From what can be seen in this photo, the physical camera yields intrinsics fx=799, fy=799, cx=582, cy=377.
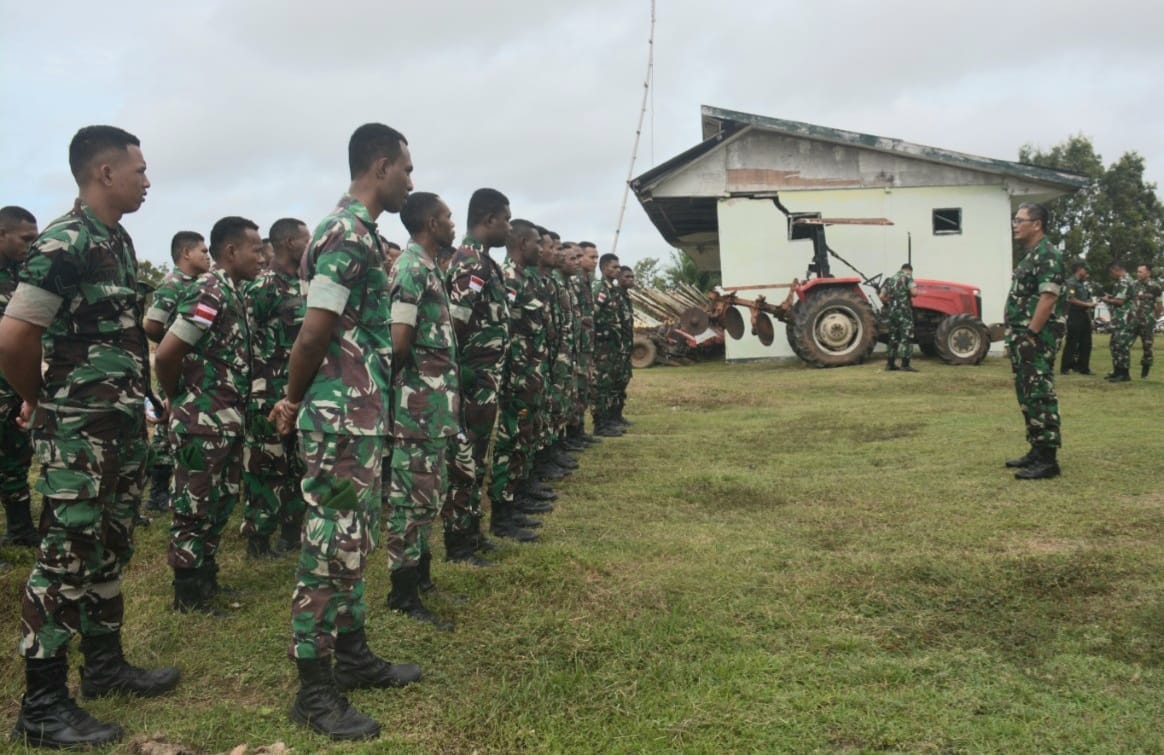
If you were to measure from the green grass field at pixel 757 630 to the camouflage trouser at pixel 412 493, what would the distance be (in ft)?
1.06

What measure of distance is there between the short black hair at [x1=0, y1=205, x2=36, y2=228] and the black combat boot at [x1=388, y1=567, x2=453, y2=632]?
10.5ft

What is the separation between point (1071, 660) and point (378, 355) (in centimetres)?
278

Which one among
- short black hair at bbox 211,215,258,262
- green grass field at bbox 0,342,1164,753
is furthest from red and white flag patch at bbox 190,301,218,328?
green grass field at bbox 0,342,1164,753

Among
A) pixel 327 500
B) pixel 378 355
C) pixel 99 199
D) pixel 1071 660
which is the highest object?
pixel 99 199

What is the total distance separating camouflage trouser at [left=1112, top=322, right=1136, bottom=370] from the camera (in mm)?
11883

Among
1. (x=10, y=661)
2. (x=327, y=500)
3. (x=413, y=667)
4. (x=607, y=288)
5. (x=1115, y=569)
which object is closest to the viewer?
(x=327, y=500)

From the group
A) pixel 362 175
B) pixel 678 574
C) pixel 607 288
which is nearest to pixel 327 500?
pixel 362 175

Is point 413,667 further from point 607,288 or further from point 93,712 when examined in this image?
point 607,288

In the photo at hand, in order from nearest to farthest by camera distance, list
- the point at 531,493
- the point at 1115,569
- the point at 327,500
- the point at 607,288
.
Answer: the point at 327,500, the point at 1115,569, the point at 531,493, the point at 607,288

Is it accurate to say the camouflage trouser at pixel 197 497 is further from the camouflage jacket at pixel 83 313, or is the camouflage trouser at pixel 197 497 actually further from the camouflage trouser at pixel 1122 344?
the camouflage trouser at pixel 1122 344

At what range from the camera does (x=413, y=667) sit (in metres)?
3.00

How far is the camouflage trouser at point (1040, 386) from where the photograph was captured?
19.0 ft

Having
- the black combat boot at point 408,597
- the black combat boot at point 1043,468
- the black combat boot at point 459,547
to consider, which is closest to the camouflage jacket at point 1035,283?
the black combat boot at point 1043,468

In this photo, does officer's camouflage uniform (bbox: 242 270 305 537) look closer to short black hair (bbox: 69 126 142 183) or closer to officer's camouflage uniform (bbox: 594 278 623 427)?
short black hair (bbox: 69 126 142 183)
